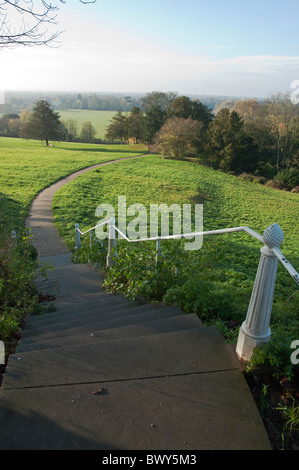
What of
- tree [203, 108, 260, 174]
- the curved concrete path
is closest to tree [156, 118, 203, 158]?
tree [203, 108, 260, 174]

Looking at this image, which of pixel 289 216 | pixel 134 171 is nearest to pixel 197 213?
pixel 289 216

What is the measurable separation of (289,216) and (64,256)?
15.3 m

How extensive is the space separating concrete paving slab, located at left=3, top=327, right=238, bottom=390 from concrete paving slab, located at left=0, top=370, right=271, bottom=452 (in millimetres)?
85

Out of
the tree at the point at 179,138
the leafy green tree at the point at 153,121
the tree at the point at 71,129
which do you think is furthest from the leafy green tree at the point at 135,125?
the tree at the point at 179,138

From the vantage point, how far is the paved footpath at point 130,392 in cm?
180

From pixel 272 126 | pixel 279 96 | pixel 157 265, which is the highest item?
pixel 279 96

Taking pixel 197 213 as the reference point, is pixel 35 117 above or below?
above

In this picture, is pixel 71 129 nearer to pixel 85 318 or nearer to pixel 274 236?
pixel 85 318

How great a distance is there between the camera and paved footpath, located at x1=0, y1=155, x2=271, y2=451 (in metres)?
1.80

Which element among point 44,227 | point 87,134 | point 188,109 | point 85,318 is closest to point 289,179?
point 188,109

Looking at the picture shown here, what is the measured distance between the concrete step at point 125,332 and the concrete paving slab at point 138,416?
27.0 inches

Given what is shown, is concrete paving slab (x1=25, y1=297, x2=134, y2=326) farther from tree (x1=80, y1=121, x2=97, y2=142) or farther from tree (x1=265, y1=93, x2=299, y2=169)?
tree (x1=80, y1=121, x2=97, y2=142)

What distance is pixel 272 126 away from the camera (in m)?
34.2

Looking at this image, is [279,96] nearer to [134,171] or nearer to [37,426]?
[134,171]
